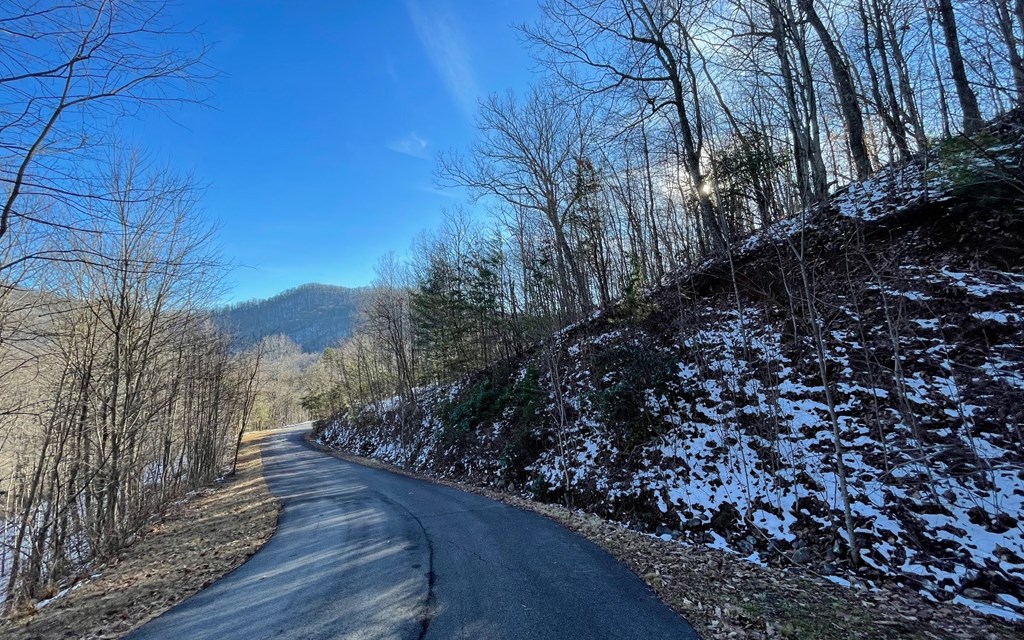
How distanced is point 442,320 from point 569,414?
11.0m

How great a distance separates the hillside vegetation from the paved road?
2.19m

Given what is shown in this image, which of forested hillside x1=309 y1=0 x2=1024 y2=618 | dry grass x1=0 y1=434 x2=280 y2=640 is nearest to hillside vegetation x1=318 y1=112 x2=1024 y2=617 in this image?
forested hillside x1=309 y1=0 x2=1024 y2=618

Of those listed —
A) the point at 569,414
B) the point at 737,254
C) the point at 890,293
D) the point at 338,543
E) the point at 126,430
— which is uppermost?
the point at 737,254

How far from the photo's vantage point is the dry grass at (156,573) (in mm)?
4445

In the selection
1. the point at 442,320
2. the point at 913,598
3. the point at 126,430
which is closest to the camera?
the point at 913,598

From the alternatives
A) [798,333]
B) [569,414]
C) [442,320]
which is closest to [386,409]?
[442,320]

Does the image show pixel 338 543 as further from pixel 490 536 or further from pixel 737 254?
pixel 737 254

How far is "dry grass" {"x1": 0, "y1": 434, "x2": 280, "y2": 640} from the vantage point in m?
4.45

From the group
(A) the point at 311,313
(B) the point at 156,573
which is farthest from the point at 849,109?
(A) the point at 311,313

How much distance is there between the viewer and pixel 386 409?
86.7 feet

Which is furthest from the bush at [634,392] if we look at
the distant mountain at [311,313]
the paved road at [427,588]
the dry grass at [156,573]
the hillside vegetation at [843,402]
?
the distant mountain at [311,313]

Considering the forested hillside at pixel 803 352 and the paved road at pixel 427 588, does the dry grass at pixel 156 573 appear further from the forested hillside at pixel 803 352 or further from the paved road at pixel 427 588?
the forested hillside at pixel 803 352

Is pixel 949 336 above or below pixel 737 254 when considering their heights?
below

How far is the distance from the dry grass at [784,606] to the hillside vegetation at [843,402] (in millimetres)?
389
